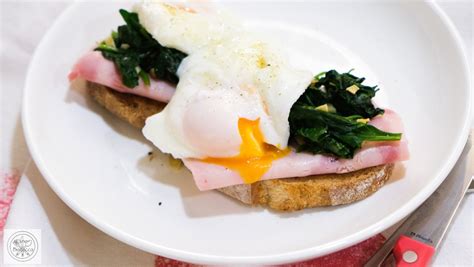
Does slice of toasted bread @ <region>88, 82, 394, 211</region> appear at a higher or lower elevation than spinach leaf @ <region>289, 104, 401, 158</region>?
lower

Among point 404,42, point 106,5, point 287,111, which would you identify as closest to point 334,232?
point 287,111

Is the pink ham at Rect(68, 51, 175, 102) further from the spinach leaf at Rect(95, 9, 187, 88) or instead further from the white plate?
the white plate

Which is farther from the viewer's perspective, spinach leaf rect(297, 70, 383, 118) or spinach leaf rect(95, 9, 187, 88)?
spinach leaf rect(95, 9, 187, 88)

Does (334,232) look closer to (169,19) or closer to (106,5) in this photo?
(169,19)

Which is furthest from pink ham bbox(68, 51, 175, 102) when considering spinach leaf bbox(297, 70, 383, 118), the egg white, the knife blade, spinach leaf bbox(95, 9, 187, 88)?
the knife blade

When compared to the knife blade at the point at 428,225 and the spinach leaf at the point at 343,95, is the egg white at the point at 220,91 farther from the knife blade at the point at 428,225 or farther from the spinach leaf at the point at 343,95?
the knife blade at the point at 428,225
